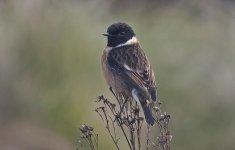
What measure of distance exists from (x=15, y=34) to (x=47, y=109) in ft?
2.26

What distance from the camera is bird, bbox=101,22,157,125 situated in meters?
4.39

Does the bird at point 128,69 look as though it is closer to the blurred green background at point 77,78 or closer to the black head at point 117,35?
the black head at point 117,35

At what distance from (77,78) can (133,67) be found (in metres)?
1.64

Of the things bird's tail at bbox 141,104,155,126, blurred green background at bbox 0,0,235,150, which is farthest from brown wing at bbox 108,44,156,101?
blurred green background at bbox 0,0,235,150

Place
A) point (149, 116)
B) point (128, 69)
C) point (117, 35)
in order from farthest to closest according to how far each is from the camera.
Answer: point (117, 35) < point (128, 69) < point (149, 116)

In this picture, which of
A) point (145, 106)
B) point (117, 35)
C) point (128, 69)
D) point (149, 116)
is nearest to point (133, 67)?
point (128, 69)

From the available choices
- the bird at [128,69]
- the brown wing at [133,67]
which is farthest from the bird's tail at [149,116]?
the brown wing at [133,67]

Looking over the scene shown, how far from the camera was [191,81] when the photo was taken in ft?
21.3

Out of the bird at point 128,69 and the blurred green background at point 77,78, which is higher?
the blurred green background at point 77,78

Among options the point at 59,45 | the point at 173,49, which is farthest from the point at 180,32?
the point at 59,45

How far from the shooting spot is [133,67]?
4668mm

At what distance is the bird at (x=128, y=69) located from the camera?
4391mm

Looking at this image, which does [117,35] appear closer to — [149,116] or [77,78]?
[149,116]

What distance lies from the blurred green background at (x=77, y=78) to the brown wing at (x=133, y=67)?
1292 mm
